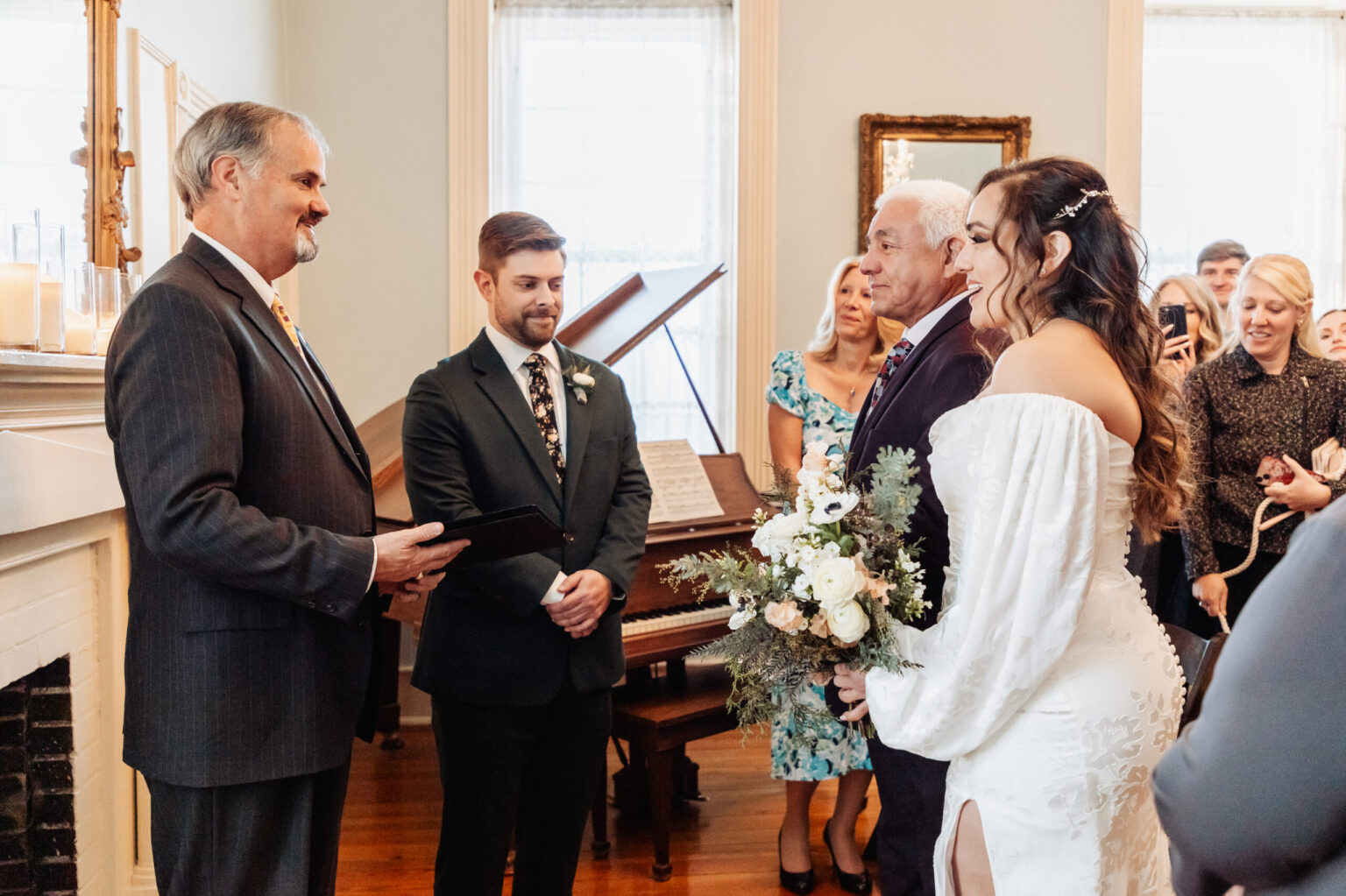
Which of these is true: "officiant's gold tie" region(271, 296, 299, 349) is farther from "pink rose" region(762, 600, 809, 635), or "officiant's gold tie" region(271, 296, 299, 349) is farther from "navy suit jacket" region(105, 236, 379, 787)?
"pink rose" region(762, 600, 809, 635)

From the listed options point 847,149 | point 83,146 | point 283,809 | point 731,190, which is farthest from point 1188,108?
point 283,809

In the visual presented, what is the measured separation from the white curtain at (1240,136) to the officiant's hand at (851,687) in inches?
188

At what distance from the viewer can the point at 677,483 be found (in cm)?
356

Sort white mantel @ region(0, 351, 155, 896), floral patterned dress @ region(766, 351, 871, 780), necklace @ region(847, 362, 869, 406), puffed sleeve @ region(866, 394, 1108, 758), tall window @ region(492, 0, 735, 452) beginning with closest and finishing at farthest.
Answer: puffed sleeve @ region(866, 394, 1108, 758)
white mantel @ region(0, 351, 155, 896)
floral patterned dress @ region(766, 351, 871, 780)
necklace @ region(847, 362, 869, 406)
tall window @ region(492, 0, 735, 452)

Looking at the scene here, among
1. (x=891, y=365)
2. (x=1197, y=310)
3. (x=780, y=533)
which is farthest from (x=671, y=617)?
(x=1197, y=310)

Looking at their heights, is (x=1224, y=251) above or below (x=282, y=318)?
above

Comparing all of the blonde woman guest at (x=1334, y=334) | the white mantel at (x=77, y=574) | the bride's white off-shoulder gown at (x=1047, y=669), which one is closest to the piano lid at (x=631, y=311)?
the white mantel at (x=77, y=574)

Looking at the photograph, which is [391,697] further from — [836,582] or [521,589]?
[836,582]

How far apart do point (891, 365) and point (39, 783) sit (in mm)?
2185

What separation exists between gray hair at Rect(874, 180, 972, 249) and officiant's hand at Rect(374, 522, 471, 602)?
1157mm

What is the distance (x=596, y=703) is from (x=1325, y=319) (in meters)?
3.91

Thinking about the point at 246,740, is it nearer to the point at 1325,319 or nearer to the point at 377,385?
the point at 377,385

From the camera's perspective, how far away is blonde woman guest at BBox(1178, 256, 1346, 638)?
340 centimetres

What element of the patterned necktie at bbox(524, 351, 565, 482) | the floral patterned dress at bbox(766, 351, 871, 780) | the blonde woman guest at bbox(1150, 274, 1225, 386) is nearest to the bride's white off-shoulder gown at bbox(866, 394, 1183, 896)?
the patterned necktie at bbox(524, 351, 565, 482)
